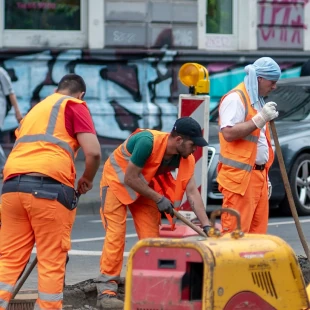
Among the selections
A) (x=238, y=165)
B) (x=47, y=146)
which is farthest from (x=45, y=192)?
(x=238, y=165)

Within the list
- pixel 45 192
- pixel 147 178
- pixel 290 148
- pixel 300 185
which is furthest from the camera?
pixel 300 185

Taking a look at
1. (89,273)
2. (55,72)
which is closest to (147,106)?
(55,72)

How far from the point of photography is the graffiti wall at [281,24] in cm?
1964

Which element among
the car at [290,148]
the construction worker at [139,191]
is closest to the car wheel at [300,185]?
the car at [290,148]

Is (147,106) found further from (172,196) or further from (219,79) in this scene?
(172,196)

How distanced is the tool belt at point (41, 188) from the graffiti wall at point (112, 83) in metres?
10.6

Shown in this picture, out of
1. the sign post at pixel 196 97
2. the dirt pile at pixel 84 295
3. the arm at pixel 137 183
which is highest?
the sign post at pixel 196 97

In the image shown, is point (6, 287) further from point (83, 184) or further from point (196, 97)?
point (196, 97)

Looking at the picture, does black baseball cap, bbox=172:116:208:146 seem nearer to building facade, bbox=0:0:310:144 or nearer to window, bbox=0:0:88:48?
building facade, bbox=0:0:310:144

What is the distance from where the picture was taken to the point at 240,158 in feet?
26.3

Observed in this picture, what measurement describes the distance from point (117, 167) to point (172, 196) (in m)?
0.45

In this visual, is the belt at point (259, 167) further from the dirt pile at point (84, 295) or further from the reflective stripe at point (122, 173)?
the dirt pile at point (84, 295)

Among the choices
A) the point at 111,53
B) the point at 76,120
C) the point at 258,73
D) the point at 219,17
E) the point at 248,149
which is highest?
the point at 219,17

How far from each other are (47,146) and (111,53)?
1133 cm
